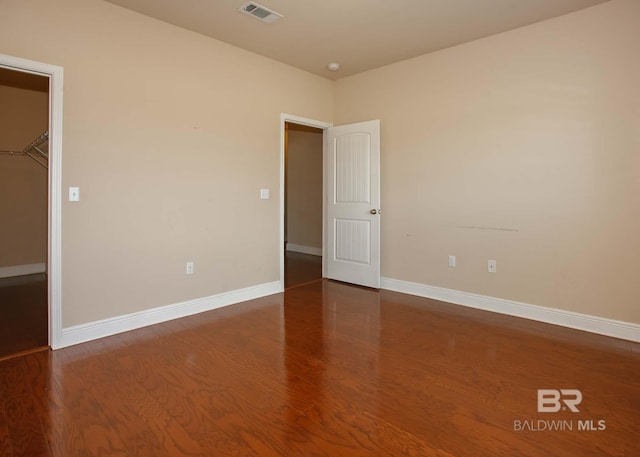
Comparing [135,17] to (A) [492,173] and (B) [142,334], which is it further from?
(A) [492,173]

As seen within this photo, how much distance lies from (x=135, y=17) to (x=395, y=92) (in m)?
2.80

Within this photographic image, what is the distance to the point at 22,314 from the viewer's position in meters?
3.48

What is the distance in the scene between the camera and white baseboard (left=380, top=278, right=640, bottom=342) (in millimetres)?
2975

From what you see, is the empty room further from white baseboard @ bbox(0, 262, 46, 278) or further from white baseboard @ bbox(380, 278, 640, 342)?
white baseboard @ bbox(0, 262, 46, 278)

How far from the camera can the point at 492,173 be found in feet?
11.9

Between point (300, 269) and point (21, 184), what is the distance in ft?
13.7

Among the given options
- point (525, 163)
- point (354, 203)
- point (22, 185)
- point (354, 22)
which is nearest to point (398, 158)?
point (354, 203)

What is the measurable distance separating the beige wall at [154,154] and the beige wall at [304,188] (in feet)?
8.58

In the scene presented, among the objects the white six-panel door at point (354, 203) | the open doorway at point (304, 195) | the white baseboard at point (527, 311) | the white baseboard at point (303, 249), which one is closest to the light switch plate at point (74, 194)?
the white six-panel door at point (354, 203)

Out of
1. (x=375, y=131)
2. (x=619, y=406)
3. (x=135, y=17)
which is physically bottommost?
(x=619, y=406)

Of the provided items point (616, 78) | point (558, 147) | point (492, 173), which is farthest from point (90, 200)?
point (616, 78)

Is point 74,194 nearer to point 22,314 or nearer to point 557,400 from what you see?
point 22,314

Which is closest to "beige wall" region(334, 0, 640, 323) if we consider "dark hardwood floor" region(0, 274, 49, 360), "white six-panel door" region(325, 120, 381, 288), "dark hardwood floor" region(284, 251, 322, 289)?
"white six-panel door" region(325, 120, 381, 288)

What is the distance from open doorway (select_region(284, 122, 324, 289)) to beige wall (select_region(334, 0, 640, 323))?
97.2 inches
